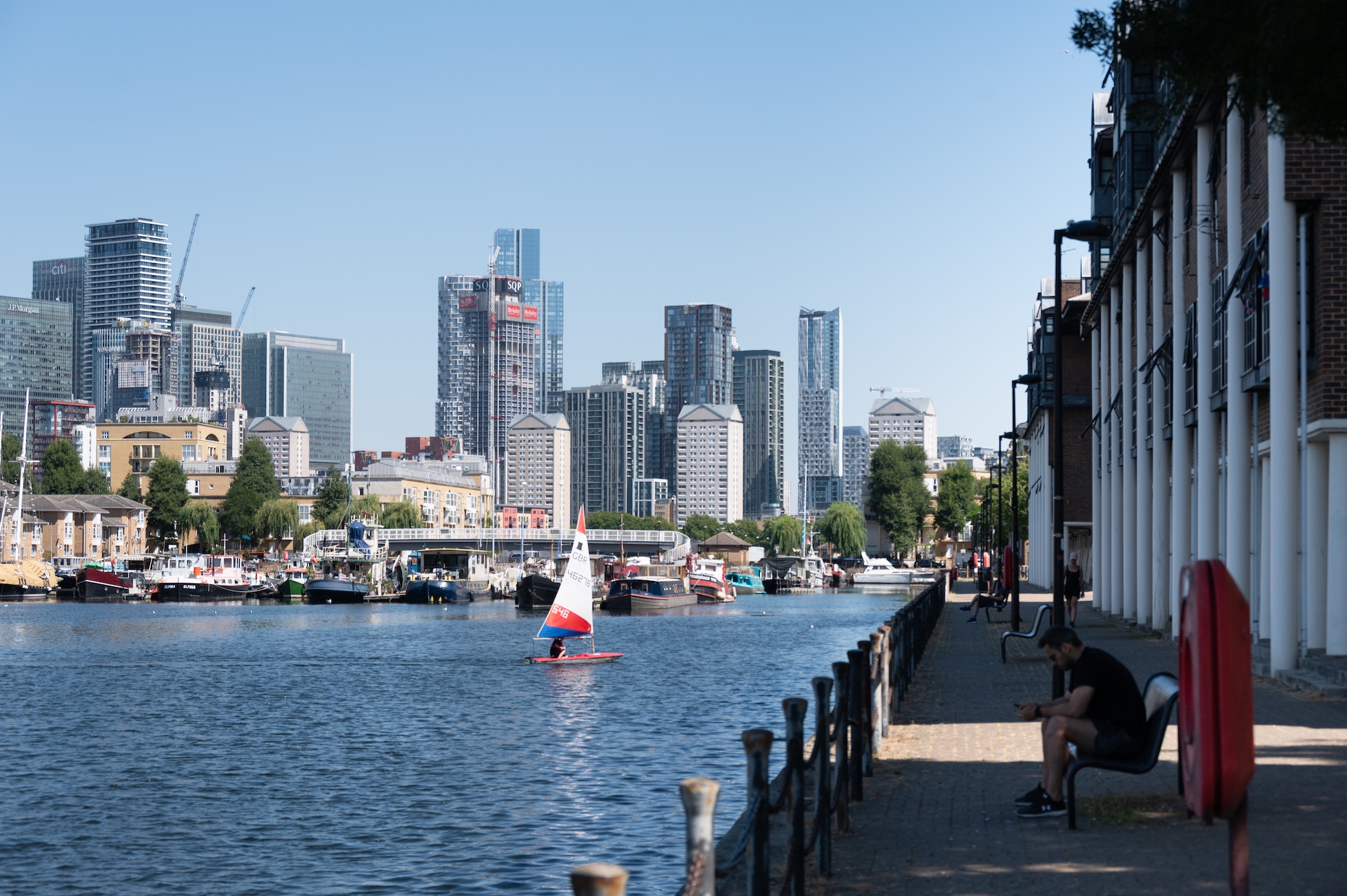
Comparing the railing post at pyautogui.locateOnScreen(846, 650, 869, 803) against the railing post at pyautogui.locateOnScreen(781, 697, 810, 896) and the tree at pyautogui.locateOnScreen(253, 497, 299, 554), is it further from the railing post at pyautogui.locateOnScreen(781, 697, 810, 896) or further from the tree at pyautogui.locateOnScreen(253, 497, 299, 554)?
the tree at pyautogui.locateOnScreen(253, 497, 299, 554)

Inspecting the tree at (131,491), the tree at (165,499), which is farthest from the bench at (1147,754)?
the tree at (131,491)

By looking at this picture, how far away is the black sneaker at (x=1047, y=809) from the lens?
12.3 metres

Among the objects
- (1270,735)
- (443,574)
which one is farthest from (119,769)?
(443,574)

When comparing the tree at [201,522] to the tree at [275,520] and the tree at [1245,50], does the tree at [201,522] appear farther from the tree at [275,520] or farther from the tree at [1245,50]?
the tree at [1245,50]

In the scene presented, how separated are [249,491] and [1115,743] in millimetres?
173158

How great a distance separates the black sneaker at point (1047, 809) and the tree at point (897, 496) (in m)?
163

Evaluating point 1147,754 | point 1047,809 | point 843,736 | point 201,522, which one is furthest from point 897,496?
point 843,736

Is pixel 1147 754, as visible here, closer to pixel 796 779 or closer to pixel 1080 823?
pixel 1080 823

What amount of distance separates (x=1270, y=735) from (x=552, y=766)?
1166 centimetres

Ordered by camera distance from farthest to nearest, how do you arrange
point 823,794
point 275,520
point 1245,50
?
point 275,520
point 823,794
point 1245,50

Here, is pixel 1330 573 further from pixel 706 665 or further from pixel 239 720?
pixel 706 665

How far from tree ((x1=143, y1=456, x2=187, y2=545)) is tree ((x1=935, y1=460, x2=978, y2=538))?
8500 centimetres

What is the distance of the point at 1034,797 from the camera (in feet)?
40.9

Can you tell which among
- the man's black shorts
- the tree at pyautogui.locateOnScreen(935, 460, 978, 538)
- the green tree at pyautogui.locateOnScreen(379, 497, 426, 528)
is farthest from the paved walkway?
the green tree at pyautogui.locateOnScreen(379, 497, 426, 528)
